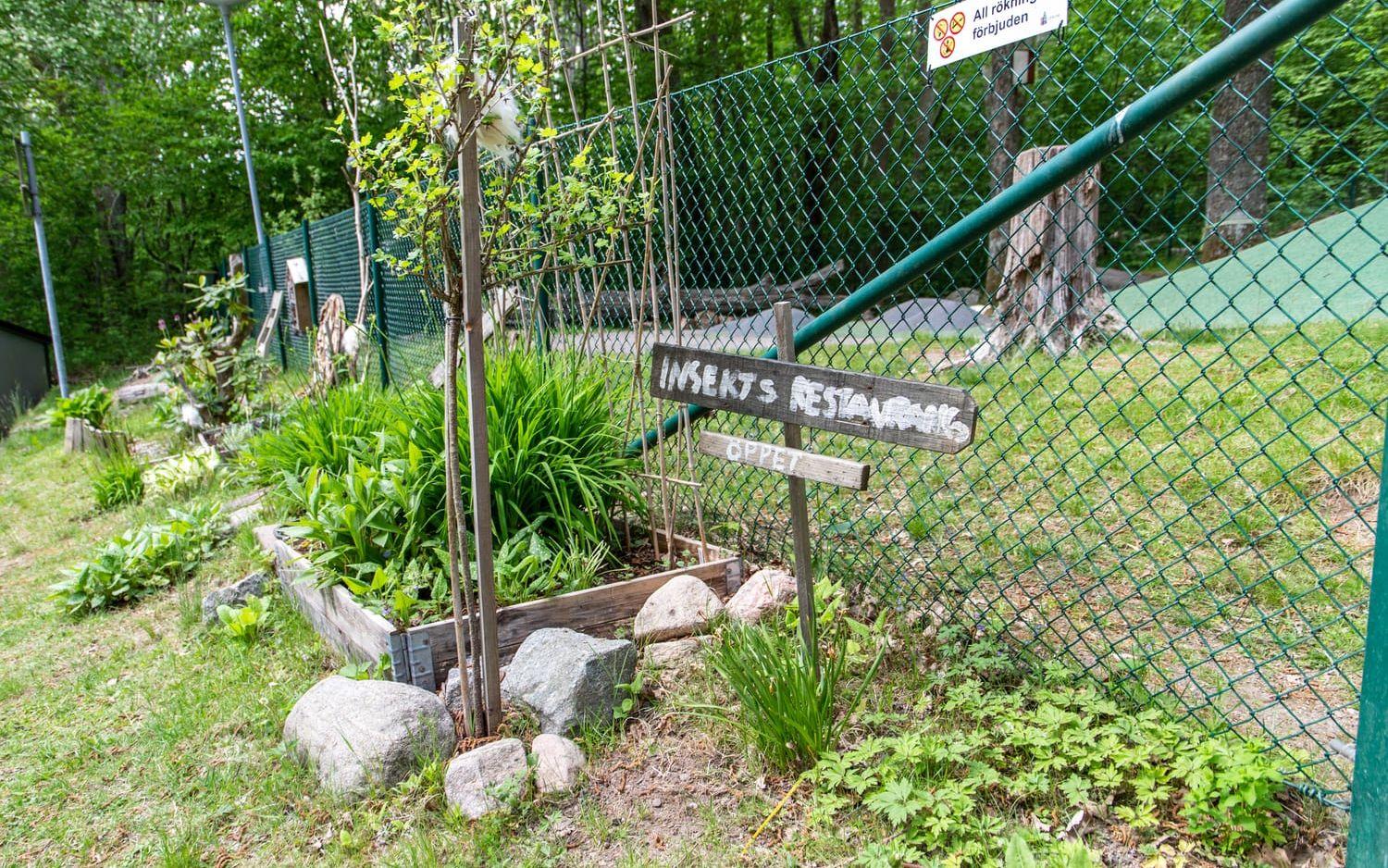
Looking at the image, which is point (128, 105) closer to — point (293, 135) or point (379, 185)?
point (293, 135)

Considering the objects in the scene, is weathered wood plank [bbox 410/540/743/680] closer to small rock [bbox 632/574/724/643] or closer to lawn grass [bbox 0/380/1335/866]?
small rock [bbox 632/574/724/643]

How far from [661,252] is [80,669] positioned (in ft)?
9.98

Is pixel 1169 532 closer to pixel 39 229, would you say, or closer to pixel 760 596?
pixel 760 596

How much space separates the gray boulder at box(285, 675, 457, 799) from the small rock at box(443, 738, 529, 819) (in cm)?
14

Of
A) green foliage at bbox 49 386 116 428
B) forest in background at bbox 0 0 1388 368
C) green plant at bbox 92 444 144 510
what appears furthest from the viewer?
forest in background at bbox 0 0 1388 368

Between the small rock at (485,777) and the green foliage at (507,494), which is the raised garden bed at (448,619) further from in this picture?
the small rock at (485,777)

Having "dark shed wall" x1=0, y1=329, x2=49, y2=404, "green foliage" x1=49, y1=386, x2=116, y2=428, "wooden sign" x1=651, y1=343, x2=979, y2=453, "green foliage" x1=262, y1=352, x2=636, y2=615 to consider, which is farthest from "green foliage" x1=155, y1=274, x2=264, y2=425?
"wooden sign" x1=651, y1=343, x2=979, y2=453

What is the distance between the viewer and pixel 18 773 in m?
2.77

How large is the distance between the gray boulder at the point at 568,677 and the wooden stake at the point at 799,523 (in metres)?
0.63

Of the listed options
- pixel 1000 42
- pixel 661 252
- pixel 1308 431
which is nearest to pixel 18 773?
→ pixel 661 252

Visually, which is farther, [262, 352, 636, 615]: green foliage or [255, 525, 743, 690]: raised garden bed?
[262, 352, 636, 615]: green foliage

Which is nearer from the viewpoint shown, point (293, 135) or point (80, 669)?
point (80, 669)

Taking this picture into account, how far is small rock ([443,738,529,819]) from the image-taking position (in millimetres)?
2217

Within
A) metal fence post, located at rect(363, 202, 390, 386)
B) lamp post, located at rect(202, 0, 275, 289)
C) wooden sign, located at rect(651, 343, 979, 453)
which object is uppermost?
lamp post, located at rect(202, 0, 275, 289)
